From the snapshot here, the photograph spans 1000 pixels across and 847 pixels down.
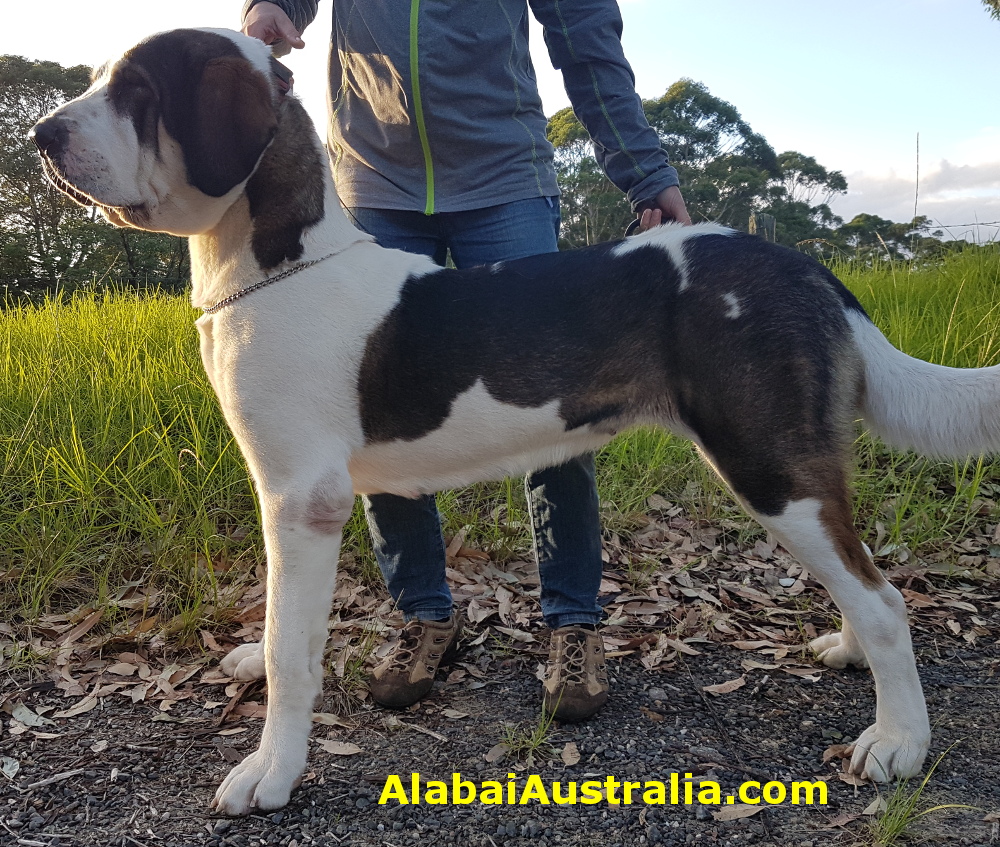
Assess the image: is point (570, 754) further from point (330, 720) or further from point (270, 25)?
point (270, 25)

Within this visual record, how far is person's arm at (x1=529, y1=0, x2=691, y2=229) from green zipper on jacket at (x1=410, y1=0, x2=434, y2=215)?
0.48 metres

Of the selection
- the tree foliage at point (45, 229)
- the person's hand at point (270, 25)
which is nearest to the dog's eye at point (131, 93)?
the person's hand at point (270, 25)

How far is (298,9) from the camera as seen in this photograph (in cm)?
251

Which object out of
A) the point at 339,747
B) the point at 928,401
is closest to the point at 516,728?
the point at 339,747

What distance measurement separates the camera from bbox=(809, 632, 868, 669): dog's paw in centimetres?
270

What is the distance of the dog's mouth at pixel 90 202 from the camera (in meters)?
1.87

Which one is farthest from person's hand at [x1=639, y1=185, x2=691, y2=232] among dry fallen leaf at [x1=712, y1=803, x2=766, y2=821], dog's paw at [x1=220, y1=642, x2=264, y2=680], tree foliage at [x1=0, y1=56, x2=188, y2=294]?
tree foliage at [x1=0, y1=56, x2=188, y2=294]

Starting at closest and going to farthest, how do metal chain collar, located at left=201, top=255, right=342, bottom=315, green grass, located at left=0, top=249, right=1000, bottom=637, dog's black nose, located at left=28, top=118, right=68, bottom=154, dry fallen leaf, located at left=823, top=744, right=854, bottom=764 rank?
dog's black nose, located at left=28, top=118, right=68, bottom=154 → metal chain collar, located at left=201, top=255, right=342, bottom=315 → dry fallen leaf, located at left=823, top=744, right=854, bottom=764 → green grass, located at left=0, top=249, right=1000, bottom=637

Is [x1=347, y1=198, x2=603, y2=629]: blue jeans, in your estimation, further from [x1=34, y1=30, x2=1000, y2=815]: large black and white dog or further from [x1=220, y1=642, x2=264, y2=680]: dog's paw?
[x1=220, y1=642, x2=264, y2=680]: dog's paw

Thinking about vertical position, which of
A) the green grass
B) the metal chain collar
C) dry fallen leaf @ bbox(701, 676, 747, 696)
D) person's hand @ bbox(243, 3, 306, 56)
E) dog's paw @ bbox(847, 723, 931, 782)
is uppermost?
person's hand @ bbox(243, 3, 306, 56)

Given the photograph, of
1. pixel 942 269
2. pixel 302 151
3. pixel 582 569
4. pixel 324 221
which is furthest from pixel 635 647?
pixel 942 269

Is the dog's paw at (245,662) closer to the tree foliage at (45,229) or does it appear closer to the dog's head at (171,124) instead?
the dog's head at (171,124)

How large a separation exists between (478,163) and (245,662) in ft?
6.34

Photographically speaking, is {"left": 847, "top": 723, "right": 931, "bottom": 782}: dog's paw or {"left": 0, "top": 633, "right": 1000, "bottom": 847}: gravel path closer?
{"left": 0, "top": 633, "right": 1000, "bottom": 847}: gravel path
